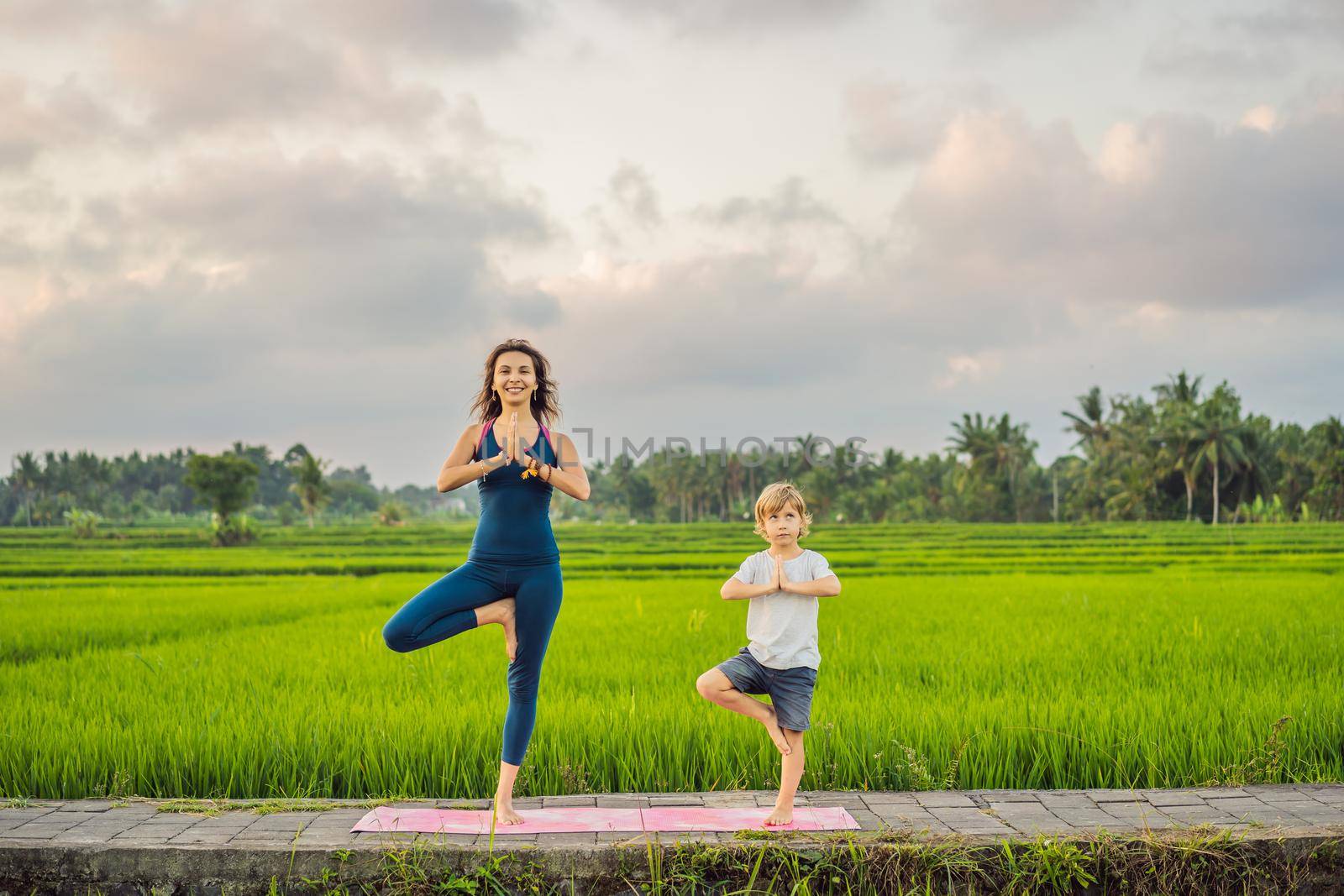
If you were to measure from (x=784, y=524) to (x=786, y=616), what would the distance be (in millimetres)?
324

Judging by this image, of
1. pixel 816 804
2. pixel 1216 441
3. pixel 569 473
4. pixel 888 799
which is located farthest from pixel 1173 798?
pixel 1216 441

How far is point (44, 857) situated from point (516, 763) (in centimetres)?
164

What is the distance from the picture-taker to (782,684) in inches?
129

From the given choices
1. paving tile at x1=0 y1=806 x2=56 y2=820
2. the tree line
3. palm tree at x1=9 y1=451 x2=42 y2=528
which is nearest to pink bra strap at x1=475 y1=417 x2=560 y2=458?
paving tile at x1=0 y1=806 x2=56 y2=820

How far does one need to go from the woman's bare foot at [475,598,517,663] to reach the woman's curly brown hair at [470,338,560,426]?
0.71m

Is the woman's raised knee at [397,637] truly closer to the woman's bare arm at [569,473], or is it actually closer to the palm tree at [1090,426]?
the woman's bare arm at [569,473]

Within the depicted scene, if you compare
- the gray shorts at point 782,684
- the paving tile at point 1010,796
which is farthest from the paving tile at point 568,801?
the paving tile at point 1010,796

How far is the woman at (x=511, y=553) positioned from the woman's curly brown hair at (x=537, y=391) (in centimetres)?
2

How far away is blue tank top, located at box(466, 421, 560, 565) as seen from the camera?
326cm

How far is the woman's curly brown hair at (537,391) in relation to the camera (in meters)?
3.49

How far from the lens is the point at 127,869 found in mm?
3246

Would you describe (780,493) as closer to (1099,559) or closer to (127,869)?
(127,869)

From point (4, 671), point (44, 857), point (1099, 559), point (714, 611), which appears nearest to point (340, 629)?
point (4, 671)

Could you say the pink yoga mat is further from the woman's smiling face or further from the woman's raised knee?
the woman's smiling face
